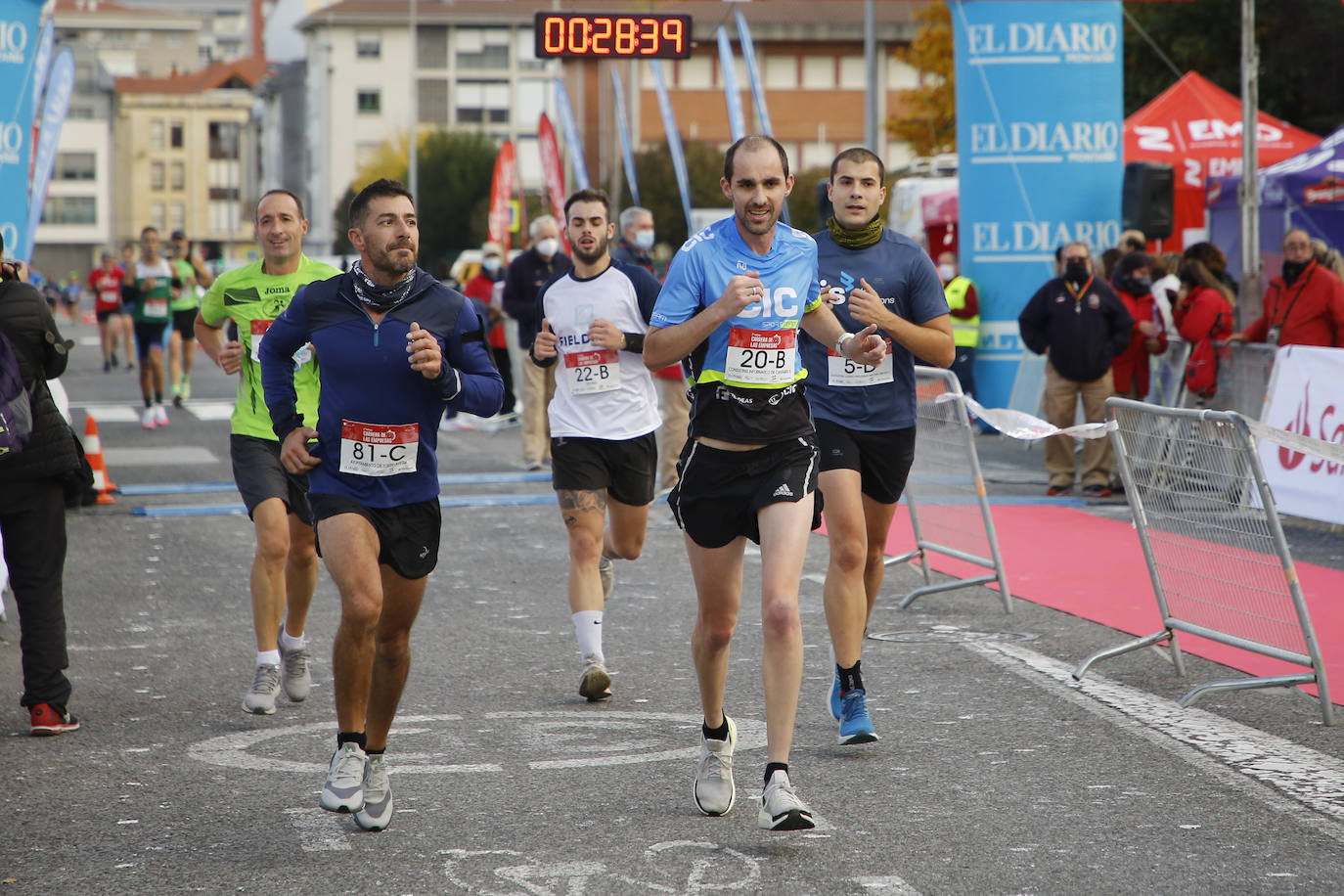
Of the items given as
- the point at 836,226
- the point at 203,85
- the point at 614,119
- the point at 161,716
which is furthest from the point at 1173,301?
the point at 203,85

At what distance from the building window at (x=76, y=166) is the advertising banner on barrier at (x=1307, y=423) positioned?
135 m

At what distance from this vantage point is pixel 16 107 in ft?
39.7

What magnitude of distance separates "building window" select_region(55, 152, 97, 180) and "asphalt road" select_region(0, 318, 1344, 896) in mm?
136045

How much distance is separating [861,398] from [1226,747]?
1.84 meters

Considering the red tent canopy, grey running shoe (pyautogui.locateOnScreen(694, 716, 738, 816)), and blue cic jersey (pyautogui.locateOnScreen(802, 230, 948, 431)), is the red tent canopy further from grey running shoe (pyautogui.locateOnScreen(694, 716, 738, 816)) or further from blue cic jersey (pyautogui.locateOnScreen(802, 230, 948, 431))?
grey running shoe (pyautogui.locateOnScreen(694, 716, 738, 816))

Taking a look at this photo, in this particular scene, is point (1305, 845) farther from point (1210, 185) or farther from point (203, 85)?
point (203, 85)

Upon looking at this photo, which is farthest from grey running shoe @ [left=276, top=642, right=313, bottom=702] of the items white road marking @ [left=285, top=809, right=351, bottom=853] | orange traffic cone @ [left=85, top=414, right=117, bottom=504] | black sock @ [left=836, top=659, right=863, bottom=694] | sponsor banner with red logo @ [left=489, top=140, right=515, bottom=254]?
sponsor banner with red logo @ [left=489, top=140, right=515, bottom=254]

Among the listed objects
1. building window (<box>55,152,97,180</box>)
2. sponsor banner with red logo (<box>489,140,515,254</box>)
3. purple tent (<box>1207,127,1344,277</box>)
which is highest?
building window (<box>55,152,97,180</box>)

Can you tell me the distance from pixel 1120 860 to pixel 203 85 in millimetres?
151278

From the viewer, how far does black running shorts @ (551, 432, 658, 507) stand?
7.47 meters

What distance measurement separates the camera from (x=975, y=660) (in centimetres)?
773

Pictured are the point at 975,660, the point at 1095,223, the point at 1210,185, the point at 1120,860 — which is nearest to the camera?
the point at 1120,860

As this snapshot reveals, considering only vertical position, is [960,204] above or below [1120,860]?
above

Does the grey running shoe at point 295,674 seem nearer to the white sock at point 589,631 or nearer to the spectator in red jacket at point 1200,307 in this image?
the white sock at point 589,631
